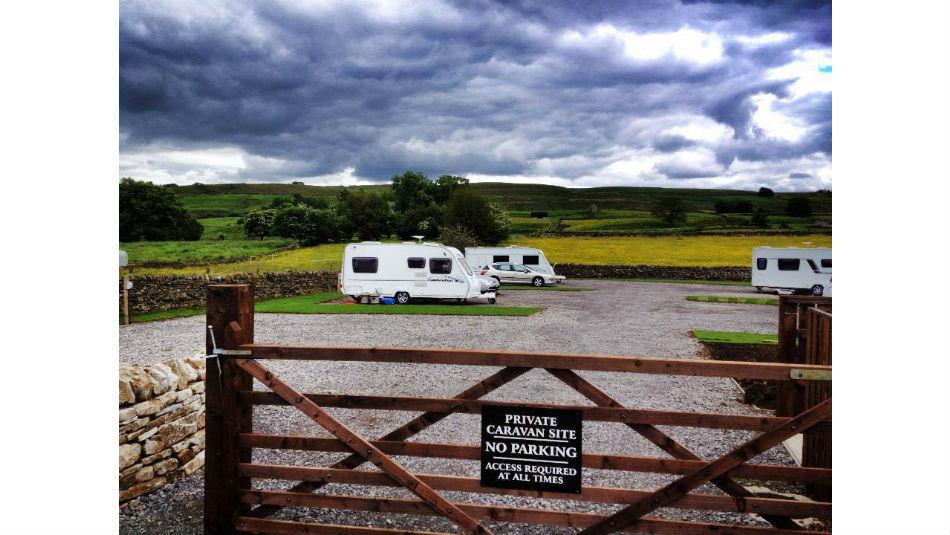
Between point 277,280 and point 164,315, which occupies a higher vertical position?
point 277,280

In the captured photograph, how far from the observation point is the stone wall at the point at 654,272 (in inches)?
936

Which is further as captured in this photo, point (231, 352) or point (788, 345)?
point (788, 345)

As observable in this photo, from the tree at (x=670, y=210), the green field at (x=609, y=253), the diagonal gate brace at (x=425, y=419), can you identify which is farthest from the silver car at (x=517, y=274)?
the diagonal gate brace at (x=425, y=419)

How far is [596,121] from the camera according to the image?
18.3 feet

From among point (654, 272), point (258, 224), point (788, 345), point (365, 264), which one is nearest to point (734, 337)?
point (788, 345)

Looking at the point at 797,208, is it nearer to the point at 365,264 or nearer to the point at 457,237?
the point at 365,264

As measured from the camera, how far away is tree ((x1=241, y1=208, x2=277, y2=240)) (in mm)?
18266

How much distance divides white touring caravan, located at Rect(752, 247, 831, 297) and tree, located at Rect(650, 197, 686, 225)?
2.71 metres

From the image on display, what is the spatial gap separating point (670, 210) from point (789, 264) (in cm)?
450

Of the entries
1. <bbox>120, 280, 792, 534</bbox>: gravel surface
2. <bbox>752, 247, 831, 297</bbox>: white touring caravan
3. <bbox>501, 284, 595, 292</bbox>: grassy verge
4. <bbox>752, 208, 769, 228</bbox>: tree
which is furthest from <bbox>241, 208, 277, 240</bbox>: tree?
<bbox>752, 247, 831, 297</bbox>: white touring caravan

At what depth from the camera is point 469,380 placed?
6.97m

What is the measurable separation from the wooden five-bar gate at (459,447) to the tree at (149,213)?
9.65m
